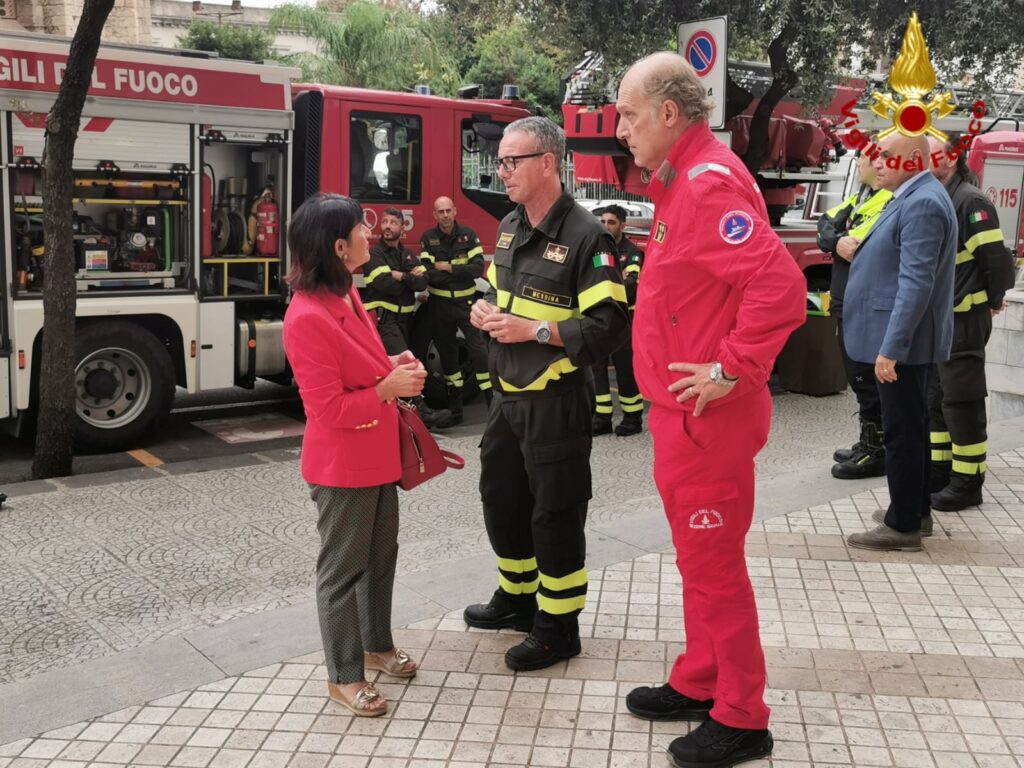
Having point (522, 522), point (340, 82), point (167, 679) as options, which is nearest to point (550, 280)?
point (522, 522)

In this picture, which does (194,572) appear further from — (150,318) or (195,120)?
(195,120)

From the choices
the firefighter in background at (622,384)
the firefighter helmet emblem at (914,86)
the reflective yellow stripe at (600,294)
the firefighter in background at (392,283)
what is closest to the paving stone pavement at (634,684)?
the reflective yellow stripe at (600,294)

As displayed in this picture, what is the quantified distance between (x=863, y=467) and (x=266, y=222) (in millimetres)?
4849

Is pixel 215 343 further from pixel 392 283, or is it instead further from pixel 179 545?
pixel 179 545

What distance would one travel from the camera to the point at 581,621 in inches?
182

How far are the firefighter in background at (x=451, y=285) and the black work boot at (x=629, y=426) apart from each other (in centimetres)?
115

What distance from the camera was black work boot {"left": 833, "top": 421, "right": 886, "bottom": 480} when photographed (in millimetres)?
7141

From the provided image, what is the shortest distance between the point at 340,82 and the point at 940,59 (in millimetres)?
28338

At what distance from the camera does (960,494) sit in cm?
636

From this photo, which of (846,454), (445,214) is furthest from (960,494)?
(445,214)

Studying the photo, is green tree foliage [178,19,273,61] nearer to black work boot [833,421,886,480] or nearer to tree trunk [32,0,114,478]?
tree trunk [32,0,114,478]

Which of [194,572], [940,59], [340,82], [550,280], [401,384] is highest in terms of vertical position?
[340,82]

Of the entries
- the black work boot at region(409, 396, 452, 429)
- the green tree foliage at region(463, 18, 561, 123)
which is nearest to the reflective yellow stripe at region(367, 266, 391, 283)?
the black work boot at region(409, 396, 452, 429)

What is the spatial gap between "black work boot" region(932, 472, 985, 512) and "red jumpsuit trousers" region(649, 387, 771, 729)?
328 centimetres
